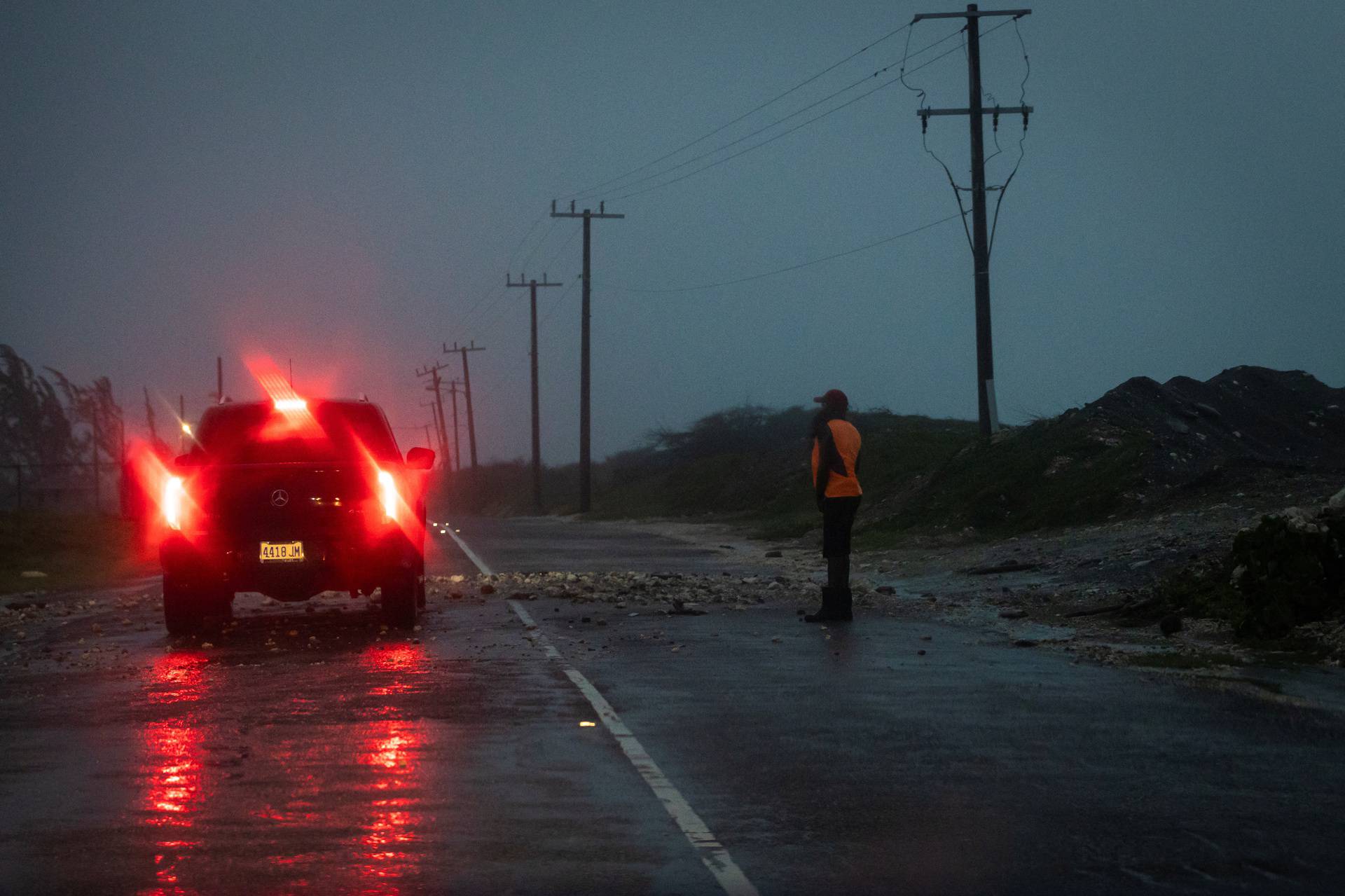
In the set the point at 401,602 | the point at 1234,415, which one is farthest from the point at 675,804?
the point at 1234,415

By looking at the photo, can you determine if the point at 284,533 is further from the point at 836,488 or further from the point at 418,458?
the point at 836,488

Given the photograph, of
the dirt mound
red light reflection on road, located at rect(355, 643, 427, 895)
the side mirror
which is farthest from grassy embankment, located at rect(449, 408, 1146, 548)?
red light reflection on road, located at rect(355, 643, 427, 895)

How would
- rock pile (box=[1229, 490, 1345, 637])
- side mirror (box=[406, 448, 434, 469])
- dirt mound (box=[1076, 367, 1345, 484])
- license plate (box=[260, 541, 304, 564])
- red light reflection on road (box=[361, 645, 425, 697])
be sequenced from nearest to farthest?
1. red light reflection on road (box=[361, 645, 425, 697])
2. rock pile (box=[1229, 490, 1345, 637])
3. license plate (box=[260, 541, 304, 564])
4. side mirror (box=[406, 448, 434, 469])
5. dirt mound (box=[1076, 367, 1345, 484])

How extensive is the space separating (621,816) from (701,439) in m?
75.9

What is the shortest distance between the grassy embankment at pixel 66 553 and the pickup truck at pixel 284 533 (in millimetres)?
10266

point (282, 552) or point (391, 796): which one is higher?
point (282, 552)

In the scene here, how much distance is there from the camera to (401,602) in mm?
14719

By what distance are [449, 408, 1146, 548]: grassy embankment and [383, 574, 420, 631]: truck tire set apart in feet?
49.2

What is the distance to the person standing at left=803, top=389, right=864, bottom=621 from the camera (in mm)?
15055

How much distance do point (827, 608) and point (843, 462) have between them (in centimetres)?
140

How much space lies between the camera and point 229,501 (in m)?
14.1

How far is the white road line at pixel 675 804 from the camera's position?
5.77 meters

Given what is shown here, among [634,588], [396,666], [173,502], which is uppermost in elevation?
[173,502]

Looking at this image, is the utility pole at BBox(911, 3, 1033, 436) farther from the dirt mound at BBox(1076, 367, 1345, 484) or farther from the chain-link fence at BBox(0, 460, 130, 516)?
the chain-link fence at BBox(0, 460, 130, 516)
